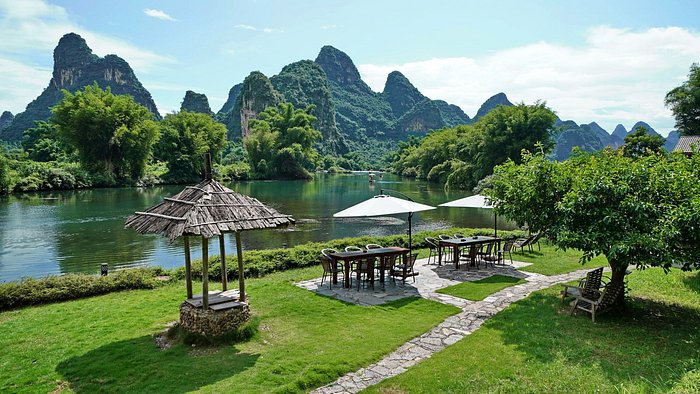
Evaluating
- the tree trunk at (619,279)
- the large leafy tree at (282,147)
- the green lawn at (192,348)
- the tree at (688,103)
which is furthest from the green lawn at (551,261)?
the large leafy tree at (282,147)

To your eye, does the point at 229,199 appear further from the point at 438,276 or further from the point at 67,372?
the point at 438,276

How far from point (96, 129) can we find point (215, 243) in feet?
122

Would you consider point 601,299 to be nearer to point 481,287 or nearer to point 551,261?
point 481,287

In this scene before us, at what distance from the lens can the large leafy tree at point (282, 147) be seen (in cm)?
7175

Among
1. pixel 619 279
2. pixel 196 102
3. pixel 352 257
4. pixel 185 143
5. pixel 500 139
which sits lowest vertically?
pixel 619 279

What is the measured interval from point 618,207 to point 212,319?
22.5ft

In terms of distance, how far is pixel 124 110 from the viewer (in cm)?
5134

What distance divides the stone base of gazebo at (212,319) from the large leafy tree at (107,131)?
49008mm

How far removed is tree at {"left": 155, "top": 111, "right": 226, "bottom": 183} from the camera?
59719mm

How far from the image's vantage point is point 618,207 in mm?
7059

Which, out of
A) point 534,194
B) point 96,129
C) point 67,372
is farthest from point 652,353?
point 96,129

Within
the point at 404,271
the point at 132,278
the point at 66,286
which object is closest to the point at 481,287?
the point at 404,271

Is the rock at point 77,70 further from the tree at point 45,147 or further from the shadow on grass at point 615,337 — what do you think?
the shadow on grass at point 615,337

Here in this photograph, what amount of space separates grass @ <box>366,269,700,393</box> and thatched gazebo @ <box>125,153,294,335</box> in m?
3.21
